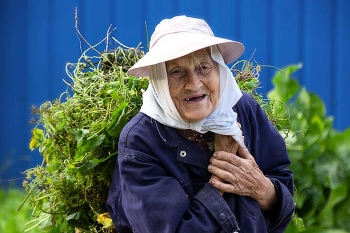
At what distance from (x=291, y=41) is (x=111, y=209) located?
3.01 m

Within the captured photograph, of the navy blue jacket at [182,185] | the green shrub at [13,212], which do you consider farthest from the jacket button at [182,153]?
the green shrub at [13,212]

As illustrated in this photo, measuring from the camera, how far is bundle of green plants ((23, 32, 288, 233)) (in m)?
2.68

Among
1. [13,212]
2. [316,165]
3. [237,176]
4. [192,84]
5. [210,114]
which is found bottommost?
[13,212]

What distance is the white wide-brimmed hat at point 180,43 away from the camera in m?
2.29

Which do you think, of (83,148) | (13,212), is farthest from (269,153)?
(13,212)

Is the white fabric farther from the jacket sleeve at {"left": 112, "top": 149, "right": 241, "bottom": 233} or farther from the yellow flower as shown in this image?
the yellow flower

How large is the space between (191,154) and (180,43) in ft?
1.39

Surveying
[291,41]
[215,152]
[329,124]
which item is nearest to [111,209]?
[215,152]

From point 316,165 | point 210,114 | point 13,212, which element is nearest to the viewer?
point 210,114

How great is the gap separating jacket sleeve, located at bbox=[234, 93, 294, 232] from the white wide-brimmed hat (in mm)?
243

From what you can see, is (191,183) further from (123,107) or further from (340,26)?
(340,26)

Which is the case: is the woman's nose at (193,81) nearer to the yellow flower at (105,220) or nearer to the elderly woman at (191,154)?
the elderly woman at (191,154)

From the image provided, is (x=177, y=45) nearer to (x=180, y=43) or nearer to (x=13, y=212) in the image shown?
(x=180, y=43)

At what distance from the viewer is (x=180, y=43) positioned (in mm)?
2312
